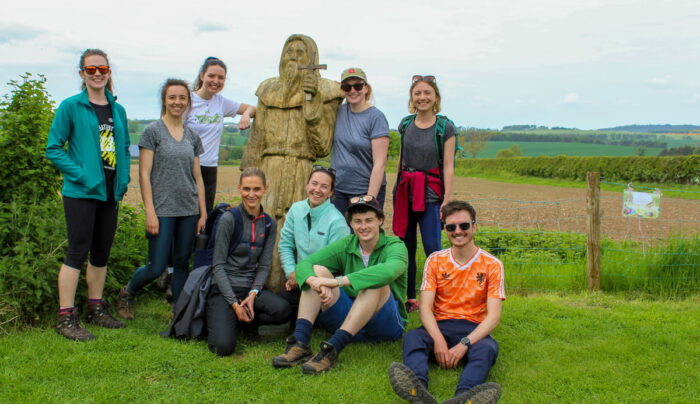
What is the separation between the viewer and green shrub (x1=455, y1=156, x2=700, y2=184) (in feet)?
80.9

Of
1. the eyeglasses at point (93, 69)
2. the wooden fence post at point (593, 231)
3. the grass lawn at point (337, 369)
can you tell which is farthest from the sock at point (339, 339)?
the wooden fence post at point (593, 231)

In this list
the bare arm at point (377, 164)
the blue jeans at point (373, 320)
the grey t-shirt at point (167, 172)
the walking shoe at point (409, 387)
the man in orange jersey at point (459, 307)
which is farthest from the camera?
the bare arm at point (377, 164)

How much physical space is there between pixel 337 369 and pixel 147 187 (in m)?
2.04

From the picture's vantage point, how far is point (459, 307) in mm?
4031

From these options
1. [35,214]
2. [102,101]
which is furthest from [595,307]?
[35,214]

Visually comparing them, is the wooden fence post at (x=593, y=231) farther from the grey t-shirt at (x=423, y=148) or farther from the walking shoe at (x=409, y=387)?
the walking shoe at (x=409, y=387)

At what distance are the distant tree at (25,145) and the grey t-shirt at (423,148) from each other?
3281mm

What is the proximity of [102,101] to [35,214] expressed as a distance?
141 centimetres

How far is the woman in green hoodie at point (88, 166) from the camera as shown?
404 centimetres

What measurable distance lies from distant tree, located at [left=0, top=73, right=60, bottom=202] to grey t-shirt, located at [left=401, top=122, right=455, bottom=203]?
3281 millimetres

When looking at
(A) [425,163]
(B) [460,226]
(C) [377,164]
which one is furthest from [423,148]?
(B) [460,226]

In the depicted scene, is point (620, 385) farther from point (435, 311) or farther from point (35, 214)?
point (35, 214)

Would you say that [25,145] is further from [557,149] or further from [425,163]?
[557,149]

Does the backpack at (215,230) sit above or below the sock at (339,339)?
above
